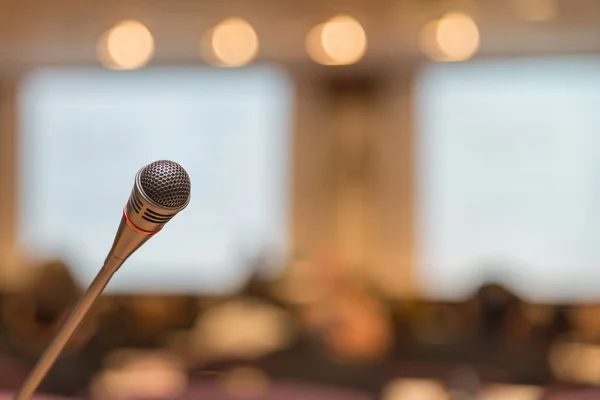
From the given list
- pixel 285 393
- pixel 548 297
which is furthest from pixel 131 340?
pixel 548 297

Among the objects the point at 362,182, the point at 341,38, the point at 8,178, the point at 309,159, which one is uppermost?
the point at 341,38

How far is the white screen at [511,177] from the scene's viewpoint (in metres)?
8.78

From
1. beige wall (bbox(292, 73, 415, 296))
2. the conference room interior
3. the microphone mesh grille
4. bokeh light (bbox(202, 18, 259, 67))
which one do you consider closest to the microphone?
the microphone mesh grille

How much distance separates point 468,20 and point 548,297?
3403mm

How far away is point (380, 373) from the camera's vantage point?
294 centimetres

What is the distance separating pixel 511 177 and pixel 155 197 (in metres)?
8.44

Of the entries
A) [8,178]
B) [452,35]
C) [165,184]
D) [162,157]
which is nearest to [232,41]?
[452,35]

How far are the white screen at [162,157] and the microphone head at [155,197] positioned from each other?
26.7ft

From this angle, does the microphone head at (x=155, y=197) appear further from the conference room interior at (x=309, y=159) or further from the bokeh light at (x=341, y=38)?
the conference room interior at (x=309, y=159)

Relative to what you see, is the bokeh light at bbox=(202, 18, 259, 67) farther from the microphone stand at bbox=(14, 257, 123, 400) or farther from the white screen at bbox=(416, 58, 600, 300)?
the microphone stand at bbox=(14, 257, 123, 400)

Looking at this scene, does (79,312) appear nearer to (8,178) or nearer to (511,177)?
(511,177)

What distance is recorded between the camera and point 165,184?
2.95ft

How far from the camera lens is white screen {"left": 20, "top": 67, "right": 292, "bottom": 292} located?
9.24 m

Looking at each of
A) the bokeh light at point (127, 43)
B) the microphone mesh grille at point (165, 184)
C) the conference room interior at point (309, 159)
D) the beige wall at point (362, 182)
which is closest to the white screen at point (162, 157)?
the conference room interior at point (309, 159)
